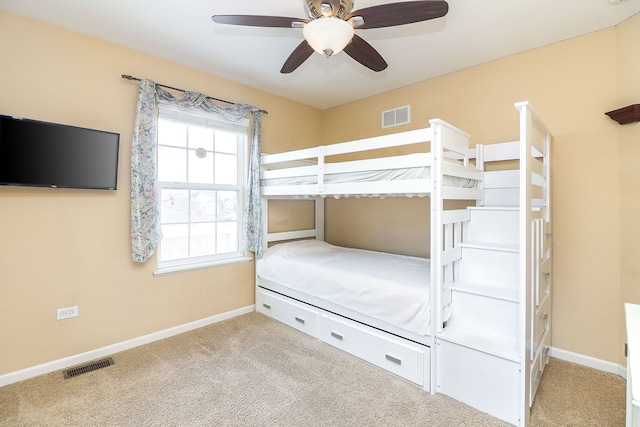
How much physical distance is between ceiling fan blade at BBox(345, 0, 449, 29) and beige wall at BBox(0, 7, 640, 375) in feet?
5.28

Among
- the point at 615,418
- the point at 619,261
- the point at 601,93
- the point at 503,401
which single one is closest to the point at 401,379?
the point at 503,401

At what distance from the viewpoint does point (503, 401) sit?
172 cm

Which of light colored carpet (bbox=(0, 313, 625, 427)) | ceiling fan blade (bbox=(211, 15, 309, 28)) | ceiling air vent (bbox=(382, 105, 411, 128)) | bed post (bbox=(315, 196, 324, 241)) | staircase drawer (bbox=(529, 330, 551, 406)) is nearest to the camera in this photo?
ceiling fan blade (bbox=(211, 15, 309, 28))

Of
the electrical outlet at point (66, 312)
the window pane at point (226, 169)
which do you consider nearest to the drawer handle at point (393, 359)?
the window pane at point (226, 169)

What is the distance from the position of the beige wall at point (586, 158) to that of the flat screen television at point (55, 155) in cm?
322

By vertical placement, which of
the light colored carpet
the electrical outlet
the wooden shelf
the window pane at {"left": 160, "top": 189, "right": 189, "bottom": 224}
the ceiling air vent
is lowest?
the light colored carpet

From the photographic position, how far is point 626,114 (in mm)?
2070

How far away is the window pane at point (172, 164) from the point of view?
282cm

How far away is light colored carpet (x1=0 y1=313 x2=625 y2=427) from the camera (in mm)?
1750

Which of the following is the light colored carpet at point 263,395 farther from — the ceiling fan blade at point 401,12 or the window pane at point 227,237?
the ceiling fan blade at point 401,12

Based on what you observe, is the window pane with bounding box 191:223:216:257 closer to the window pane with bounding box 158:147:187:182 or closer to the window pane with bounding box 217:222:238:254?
the window pane with bounding box 217:222:238:254

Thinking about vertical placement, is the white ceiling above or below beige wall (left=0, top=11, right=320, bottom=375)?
above


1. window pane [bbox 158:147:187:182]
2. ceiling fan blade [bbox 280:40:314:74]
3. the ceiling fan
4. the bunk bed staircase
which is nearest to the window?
window pane [bbox 158:147:187:182]

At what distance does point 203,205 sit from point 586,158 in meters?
3.38
